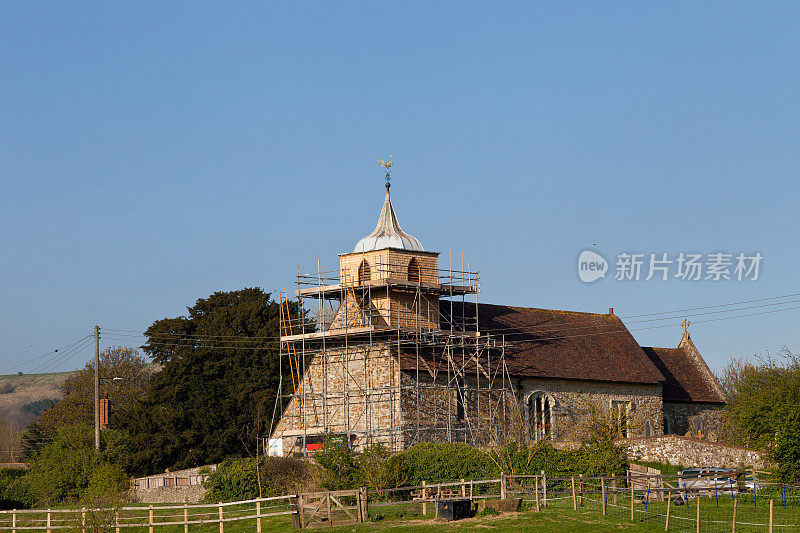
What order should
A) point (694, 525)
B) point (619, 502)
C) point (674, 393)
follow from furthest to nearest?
point (674, 393), point (619, 502), point (694, 525)

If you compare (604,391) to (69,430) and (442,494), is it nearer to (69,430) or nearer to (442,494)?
(442,494)

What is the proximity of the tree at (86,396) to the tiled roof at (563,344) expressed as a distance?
1285 inches

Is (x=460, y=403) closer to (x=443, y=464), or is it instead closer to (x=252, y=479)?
(x=443, y=464)

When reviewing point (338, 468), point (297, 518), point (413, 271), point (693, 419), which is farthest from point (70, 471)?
point (693, 419)

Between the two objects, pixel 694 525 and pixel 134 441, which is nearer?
pixel 694 525

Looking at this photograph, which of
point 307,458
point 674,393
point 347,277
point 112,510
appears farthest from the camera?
point 674,393

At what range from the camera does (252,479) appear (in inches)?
1748

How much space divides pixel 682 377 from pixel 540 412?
46.4 ft

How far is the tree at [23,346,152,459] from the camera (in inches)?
3204

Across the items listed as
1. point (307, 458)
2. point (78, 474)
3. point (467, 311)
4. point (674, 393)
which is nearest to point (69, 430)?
point (78, 474)

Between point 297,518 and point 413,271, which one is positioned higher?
point 413,271

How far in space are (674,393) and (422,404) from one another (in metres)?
19.5

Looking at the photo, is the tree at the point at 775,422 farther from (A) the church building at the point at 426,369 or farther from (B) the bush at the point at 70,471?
(B) the bush at the point at 70,471

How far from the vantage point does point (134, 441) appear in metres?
58.1
